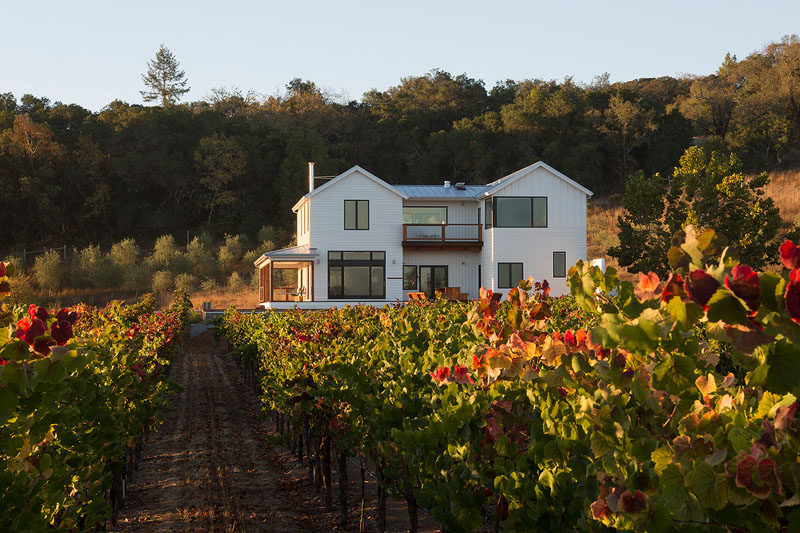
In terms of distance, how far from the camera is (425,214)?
35.1 m

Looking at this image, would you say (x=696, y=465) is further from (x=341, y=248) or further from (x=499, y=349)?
(x=341, y=248)

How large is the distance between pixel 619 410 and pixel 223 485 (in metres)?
6.75

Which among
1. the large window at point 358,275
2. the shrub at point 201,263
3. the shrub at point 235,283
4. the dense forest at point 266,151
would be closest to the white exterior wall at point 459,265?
the large window at point 358,275

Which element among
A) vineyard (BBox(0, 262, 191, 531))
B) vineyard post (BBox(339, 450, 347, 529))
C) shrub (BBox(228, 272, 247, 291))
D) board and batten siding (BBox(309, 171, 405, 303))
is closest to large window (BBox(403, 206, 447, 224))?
board and batten siding (BBox(309, 171, 405, 303))

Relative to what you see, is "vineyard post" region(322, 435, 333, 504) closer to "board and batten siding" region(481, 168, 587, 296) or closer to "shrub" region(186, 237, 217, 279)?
"board and batten siding" region(481, 168, 587, 296)

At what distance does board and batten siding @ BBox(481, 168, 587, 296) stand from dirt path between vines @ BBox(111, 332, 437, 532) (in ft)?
67.5

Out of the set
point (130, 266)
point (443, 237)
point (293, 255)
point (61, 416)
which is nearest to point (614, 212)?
point (443, 237)

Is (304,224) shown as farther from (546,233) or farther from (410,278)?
(546,233)

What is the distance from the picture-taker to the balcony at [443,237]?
110 ft

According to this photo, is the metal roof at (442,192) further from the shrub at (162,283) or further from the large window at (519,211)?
the shrub at (162,283)

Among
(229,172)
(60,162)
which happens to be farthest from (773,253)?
(60,162)

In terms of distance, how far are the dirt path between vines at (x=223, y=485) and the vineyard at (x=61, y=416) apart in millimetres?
488

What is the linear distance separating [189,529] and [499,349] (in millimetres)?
4417

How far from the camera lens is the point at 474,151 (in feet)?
193
